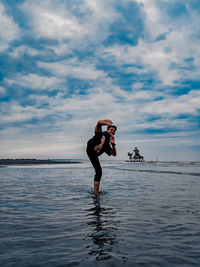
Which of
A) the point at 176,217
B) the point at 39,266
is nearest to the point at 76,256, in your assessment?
the point at 39,266

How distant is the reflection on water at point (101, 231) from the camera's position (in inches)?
122

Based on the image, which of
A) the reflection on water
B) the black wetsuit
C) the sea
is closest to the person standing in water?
the black wetsuit

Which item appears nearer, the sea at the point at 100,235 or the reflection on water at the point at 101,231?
the sea at the point at 100,235

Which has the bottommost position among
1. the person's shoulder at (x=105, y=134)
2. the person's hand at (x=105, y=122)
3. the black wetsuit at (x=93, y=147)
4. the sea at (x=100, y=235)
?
the sea at (x=100, y=235)

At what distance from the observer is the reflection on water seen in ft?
10.2

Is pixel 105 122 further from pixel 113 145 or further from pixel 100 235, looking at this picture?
pixel 100 235

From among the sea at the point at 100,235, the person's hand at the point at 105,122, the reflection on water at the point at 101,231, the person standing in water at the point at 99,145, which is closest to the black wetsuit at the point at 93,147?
the person standing in water at the point at 99,145

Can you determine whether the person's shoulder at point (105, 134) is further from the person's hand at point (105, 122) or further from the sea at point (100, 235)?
the sea at point (100, 235)

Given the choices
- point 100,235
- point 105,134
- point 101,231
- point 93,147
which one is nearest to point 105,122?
point 105,134

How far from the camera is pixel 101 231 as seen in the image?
13.2 feet

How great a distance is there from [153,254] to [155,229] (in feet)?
3.71

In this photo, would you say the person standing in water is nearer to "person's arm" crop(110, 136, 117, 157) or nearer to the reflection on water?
"person's arm" crop(110, 136, 117, 157)

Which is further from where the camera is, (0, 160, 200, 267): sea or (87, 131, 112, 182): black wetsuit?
(87, 131, 112, 182): black wetsuit

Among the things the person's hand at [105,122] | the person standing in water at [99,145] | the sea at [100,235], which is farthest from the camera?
the person standing in water at [99,145]
